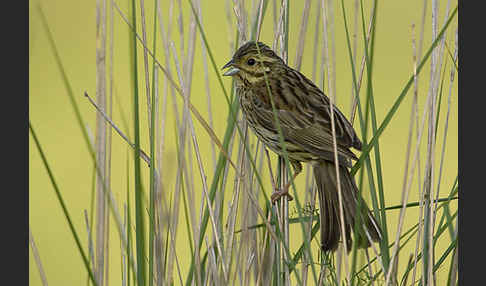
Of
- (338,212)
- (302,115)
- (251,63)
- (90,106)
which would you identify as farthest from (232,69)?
(90,106)

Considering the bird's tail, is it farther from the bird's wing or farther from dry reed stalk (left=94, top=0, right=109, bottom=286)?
dry reed stalk (left=94, top=0, right=109, bottom=286)

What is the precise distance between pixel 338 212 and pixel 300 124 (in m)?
0.37

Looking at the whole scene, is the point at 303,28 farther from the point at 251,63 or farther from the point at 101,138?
the point at 101,138

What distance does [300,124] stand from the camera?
2.30 metres

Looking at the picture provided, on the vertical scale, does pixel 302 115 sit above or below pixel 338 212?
above

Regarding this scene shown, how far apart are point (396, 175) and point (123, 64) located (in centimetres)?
202

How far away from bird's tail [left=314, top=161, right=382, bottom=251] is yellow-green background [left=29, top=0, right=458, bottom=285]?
1.52 meters

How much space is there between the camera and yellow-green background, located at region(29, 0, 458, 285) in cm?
403

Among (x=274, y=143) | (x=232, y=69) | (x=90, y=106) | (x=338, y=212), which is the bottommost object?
(x=338, y=212)

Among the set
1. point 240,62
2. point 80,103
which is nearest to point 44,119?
point 80,103

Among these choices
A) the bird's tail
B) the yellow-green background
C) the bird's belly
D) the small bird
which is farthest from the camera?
the yellow-green background

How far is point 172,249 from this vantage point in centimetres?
201

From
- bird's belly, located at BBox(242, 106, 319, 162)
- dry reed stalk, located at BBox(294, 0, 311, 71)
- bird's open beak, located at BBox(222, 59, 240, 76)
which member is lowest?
bird's belly, located at BBox(242, 106, 319, 162)

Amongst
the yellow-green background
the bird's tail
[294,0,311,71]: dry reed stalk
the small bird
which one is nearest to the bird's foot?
the small bird
